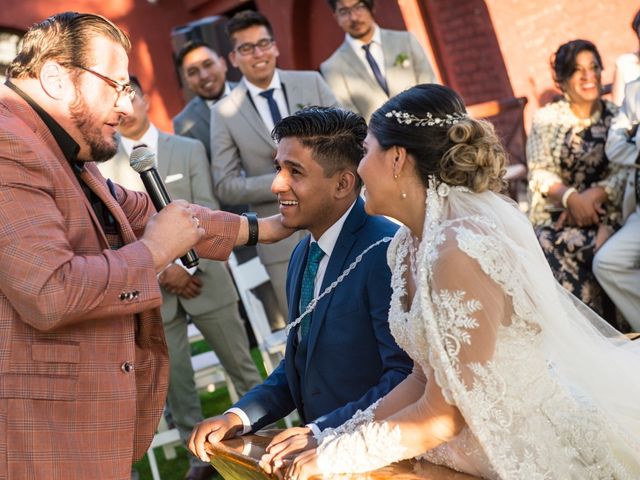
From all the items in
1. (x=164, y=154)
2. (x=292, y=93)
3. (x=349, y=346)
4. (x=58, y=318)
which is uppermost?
(x=292, y=93)

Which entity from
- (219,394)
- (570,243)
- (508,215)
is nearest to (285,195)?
(508,215)

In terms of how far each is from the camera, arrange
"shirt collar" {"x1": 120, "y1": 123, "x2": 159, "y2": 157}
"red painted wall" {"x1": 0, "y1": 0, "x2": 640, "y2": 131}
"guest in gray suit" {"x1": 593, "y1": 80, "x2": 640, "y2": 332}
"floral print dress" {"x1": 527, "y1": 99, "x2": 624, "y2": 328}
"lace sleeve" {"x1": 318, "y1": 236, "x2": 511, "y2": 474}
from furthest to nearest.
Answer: "red painted wall" {"x1": 0, "y1": 0, "x2": 640, "y2": 131}, "shirt collar" {"x1": 120, "y1": 123, "x2": 159, "y2": 157}, "floral print dress" {"x1": 527, "y1": 99, "x2": 624, "y2": 328}, "guest in gray suit" {"x1": 593, "y1": 80, "x2": 640, "y2": 332}, "lace sleeve" {"x1": 318, "y1": 236, "x2": 511, "y2": 474}

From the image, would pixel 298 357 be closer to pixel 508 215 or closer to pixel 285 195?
pixel 285 195

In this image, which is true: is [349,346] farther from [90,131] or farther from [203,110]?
[203,110]

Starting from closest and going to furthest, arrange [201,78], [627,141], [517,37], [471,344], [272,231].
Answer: [471,344]
[272,231]
[627,141]
[201,78]
[517,37]

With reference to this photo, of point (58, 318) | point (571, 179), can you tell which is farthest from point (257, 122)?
point (58, 318)

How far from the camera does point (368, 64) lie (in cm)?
579

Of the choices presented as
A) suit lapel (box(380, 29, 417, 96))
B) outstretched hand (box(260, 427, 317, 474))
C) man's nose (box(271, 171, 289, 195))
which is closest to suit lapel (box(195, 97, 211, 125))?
suit lapel (box(380, 29, 417, 96))

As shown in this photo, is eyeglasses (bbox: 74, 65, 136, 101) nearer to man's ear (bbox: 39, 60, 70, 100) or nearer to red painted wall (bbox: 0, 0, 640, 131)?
man's ear (bbox: 39, 60, 70, 100)

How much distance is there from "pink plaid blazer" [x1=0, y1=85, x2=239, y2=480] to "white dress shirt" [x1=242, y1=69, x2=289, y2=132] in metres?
2.93

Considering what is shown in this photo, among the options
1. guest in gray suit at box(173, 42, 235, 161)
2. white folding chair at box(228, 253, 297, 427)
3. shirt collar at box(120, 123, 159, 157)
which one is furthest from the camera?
guest in gray suit at box(173, 42, 235, 161)

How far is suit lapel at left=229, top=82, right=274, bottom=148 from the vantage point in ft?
17.6

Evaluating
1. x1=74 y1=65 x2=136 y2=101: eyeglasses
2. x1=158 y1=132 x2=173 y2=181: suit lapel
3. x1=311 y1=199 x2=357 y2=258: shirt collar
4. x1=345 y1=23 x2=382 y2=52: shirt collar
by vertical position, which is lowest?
x1=311 y1=199 x2=357 y2=258: shirt collar

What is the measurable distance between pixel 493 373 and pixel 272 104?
3457mm
